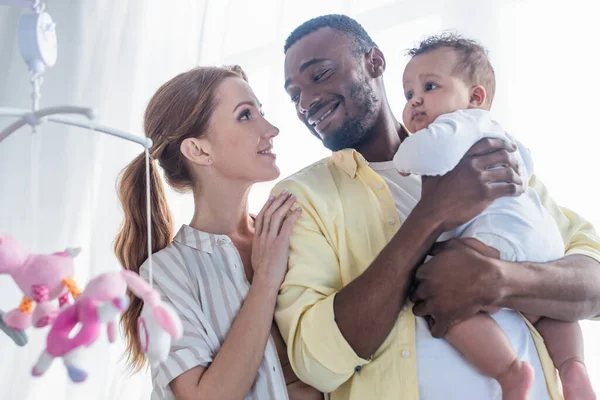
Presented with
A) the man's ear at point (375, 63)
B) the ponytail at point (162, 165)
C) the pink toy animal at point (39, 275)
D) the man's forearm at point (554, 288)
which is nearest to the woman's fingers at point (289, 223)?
the ponytail at point (162, 165)

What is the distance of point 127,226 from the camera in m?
1.66

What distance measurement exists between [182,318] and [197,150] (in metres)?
0.44

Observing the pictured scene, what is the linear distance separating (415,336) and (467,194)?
297 mm

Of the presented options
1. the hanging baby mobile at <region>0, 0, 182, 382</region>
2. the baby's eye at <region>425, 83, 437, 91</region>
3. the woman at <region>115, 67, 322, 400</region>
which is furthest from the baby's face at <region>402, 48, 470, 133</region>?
the hanging baby mobile at <region>0, 0, 182, 382</region>

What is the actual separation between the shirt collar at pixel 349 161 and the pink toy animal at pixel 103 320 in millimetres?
Result: 847

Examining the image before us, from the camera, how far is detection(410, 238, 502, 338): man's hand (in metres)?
1.21

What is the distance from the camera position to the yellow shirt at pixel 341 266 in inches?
49.4

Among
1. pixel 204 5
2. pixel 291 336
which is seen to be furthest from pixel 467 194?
pixel 204 5

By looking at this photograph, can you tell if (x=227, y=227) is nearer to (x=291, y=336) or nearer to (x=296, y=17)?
(x=291, y=336)

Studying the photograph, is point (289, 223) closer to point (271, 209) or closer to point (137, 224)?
point (271, 209)

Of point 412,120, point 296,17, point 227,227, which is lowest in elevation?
point 227,227

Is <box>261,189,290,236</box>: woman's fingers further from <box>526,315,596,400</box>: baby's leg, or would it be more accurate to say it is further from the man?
<box>526,315,596,400</box>: baby's leg

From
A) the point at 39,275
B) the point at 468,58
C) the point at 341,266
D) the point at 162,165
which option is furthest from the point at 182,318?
the point at 468,58

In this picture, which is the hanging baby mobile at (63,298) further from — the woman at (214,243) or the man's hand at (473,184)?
the man's hand at (473,184)
